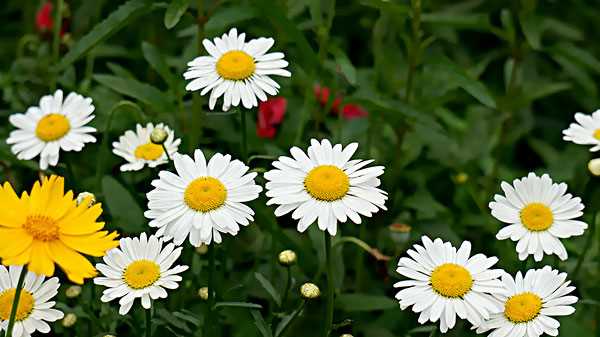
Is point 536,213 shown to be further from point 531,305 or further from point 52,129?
point 52,129

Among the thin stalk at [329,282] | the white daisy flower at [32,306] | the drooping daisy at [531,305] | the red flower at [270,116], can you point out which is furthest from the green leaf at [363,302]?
the white daisy flower at [32,306]

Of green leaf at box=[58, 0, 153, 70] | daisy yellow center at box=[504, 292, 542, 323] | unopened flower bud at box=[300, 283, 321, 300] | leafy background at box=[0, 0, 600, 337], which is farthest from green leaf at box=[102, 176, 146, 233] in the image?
daisy yellow center at box=[504, 292, 542, 323]

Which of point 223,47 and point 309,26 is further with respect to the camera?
point 309,26

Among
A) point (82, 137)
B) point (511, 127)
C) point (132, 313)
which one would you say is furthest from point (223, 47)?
point (511, 127)

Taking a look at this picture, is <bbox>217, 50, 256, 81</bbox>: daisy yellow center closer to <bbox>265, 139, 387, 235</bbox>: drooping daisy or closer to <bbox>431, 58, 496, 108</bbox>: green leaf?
<bbox>265, 139, 387, 235</bbox>: drooping daisy

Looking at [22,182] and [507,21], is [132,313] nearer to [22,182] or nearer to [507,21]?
[22,182]
